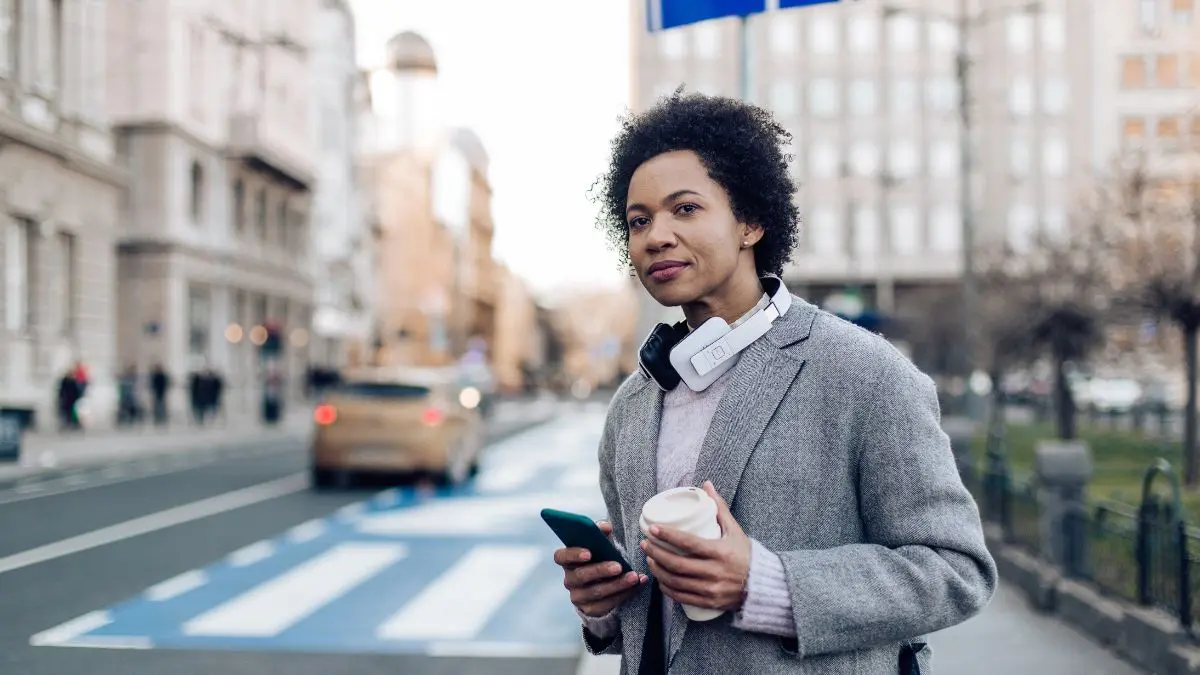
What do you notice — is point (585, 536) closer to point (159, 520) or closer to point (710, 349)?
point (710, 349)

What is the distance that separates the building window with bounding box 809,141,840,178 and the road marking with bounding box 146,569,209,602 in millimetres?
49122

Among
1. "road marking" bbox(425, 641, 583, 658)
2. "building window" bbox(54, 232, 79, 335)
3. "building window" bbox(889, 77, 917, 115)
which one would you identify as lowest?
"road marking" bbox(425, 641, 583, 658)

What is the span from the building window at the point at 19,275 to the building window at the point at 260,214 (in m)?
24.4

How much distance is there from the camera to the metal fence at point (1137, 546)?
6215 mm

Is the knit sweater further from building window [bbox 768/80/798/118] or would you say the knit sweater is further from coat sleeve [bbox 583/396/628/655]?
building window [bbox 768/80/798/118]

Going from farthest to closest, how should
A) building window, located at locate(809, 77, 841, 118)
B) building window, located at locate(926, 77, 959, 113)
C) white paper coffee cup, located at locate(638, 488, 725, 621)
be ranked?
building window, located at locate(809, 77, 841, 118), building window, located at locate(926, 77, 959, 113), white paper coffee cup, located at locate(638, 488, 725, 621)

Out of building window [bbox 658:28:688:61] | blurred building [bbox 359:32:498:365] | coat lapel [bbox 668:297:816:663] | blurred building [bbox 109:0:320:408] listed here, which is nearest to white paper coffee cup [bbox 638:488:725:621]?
coat lapel [bbox 668:297:816:663]

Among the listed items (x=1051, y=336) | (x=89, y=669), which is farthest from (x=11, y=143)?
(x=1051, y=336)

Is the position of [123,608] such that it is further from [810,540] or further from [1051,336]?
[1051,336]

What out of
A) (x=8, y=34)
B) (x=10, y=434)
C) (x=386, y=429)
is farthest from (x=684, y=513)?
(x=10, y=434)

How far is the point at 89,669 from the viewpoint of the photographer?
5965 millimetres

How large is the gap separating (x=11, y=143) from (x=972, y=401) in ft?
65.1

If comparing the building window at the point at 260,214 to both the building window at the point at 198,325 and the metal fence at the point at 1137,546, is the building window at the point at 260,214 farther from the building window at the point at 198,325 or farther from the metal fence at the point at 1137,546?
the metal fence at the point at 1137,546

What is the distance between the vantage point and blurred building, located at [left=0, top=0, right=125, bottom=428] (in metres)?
5.99
